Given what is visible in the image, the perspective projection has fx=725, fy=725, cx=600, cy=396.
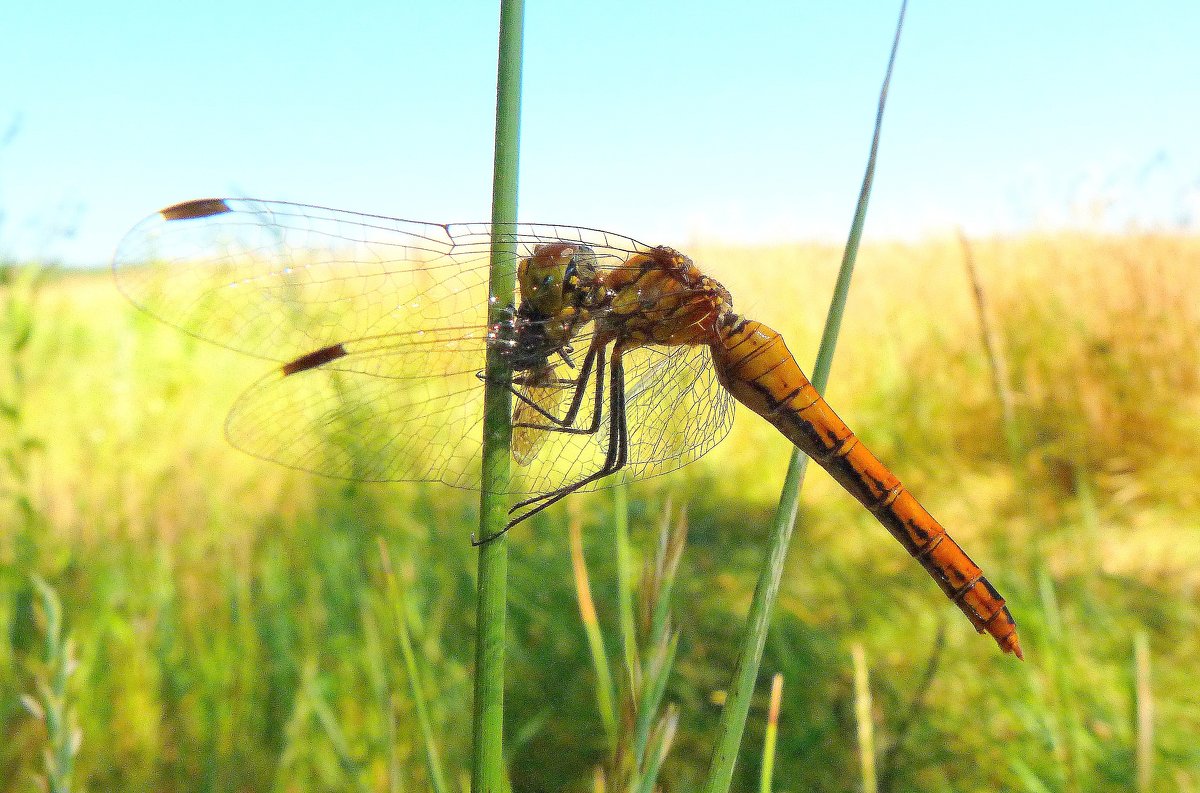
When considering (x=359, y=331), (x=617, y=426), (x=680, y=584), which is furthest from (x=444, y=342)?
(x=680, y=584)

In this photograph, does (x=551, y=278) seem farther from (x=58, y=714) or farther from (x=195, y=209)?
(x=58, y=714)

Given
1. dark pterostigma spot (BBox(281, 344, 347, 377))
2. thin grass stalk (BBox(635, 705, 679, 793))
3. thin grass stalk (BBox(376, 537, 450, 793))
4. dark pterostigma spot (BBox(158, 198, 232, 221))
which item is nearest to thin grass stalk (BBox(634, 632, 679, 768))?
thin grass stalk (BBox(635, 705, 679, 793))

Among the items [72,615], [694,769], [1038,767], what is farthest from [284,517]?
[1038,767]

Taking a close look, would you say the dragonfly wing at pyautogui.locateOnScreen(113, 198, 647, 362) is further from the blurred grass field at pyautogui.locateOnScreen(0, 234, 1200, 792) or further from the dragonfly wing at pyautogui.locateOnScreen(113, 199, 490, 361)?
the blurred grass field at pyautogui.locateOnScreen(0, 234, 1200, 792)

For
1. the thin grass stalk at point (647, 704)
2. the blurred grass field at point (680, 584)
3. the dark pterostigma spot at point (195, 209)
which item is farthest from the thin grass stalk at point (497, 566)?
the dark pterostigma spot at point (195, 209)

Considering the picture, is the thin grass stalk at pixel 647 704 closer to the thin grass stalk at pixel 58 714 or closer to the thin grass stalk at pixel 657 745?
the thin grass stalk at pixel 657 745

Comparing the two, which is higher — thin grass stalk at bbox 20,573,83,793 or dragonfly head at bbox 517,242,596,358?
dragonfly head at bbox 517,242,596,358

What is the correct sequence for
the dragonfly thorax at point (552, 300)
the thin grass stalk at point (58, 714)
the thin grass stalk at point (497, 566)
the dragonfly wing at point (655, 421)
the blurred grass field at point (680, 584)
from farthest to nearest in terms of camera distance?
the blurred grass field at point (680, 584)
the dragonfly wing at point (655, 421)
the dragonfly thorax at point (552, 300)
the thin grass stalk at point (58, 714)
the thin grass stalk at point (497, 566)
